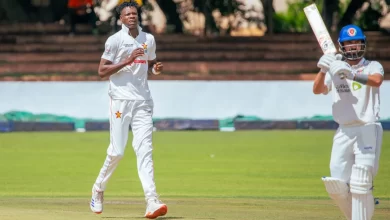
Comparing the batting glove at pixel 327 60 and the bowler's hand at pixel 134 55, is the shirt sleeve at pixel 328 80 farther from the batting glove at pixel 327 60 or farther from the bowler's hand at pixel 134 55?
the bowler's hand at pixel 134 55

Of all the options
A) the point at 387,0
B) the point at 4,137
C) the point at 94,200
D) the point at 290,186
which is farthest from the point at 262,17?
the point at 94,200

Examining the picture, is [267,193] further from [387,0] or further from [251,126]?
[387,0]

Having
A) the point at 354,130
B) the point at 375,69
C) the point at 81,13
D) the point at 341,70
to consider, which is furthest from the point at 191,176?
the point at 81,13

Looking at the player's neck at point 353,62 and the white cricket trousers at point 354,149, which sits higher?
the player's neck at point 353,62

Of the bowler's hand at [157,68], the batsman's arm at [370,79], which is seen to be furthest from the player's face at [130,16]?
the batsman's arm at [370,79]

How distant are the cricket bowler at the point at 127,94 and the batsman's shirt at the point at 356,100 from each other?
6.33 ft

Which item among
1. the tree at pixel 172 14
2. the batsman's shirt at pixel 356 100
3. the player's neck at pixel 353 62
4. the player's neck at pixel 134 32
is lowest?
the tree at pixel 172 14

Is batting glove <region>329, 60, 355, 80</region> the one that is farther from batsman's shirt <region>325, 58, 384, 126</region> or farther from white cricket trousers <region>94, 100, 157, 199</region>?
white cricket trousers <region>94, 100, 157, 199</region>

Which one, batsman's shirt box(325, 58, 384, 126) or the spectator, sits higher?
batsman's shirt box(325, 58, 384, 126)

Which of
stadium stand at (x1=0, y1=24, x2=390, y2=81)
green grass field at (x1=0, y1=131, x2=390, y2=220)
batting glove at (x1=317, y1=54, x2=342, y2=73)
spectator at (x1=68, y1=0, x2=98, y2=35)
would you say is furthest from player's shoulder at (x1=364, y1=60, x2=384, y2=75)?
spectator at (x1=68, y1=0, x2=98, y2=35)

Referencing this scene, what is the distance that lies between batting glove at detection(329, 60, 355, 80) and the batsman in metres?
0.11

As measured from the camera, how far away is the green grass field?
1077 centimetres

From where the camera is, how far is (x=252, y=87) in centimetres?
2314

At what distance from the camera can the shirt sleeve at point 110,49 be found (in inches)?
401
